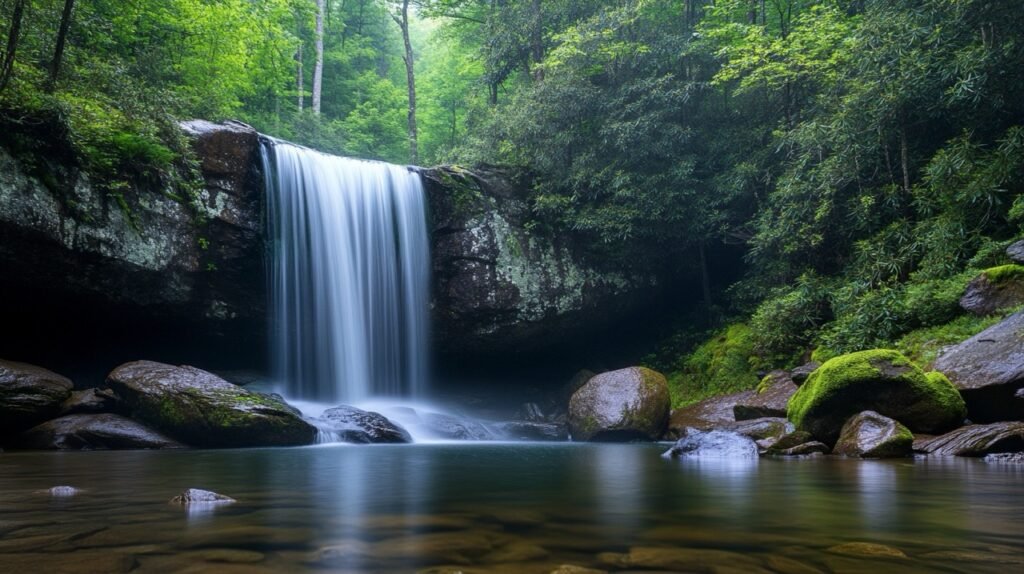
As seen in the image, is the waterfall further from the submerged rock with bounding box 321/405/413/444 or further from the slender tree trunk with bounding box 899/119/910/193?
the slender tree trunk with bounding box 899/119/910/193

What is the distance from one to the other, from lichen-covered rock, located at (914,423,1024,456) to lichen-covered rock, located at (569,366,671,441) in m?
5.48

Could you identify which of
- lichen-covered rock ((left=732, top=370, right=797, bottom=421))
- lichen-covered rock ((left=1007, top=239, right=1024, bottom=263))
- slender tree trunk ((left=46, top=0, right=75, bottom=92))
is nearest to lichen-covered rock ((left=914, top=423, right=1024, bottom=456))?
lichen-covered rock ((left=732, top=370, right=797, bottom=421))

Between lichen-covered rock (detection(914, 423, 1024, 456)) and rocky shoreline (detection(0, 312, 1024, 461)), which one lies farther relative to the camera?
rocky shoreline (detection(0, 312, 1024, 461))

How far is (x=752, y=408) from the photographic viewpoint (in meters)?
11.0

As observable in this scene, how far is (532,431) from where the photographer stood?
48.0 ft

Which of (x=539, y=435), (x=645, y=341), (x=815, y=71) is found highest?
(x=815, y=71)

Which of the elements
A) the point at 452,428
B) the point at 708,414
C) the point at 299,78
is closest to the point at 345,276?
the point at 452,428

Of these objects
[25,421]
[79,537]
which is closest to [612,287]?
[25,421]

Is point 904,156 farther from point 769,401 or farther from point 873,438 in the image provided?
point 873,438

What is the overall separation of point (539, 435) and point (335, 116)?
20030mm

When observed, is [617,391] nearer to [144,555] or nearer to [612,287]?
[612,287]

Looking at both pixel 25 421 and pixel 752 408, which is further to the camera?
pixel 752 408

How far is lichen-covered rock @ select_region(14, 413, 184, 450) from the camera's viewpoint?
30.6 feet

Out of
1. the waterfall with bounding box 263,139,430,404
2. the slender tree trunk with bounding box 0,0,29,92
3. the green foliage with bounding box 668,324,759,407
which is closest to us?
the slender tree trunk with bounding box 0,0,29,92
